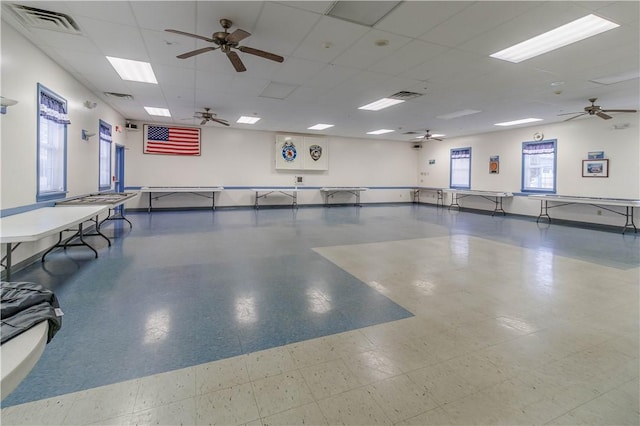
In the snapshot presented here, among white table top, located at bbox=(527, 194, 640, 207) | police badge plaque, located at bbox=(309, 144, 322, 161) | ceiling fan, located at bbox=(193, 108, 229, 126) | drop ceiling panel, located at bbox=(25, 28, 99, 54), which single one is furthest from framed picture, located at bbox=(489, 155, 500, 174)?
drop ceiling panel, located at bbox=(25, 28, 99, 54)

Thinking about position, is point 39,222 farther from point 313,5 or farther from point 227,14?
point 313,5

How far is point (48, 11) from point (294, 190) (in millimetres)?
8818

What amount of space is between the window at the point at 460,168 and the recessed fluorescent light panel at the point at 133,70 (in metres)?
11.2

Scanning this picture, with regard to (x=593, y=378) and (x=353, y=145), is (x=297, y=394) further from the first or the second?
(x=353, y=145)

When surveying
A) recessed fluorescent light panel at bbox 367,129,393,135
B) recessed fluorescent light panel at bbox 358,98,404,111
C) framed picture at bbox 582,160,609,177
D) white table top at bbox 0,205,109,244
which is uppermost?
recessed fluorescent light panel at bbox 367,129,393,135

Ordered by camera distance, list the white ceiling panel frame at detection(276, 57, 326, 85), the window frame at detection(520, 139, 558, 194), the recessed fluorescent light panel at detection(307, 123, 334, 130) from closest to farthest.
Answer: the white ceiling panel frame at detection(276, 57, 326, 85)
the window frame at detection(520, 139, 558, 194)
the recessed fluorescent light panel at detection(307, 123, 334, 130)

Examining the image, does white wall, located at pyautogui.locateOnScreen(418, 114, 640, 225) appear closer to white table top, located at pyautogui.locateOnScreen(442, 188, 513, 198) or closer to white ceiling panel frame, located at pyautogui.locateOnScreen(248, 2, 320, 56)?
white table top, located at pyautogui.locateOnScreen(442, 188, 513, 198)

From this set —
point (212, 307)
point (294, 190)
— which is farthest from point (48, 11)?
point (294, 190)

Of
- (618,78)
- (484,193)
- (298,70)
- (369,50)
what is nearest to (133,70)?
(298,70)

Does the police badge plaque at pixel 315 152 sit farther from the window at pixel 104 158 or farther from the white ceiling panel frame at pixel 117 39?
the white ceiling panel frame at pixel 117 39

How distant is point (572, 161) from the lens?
9250 millimetres

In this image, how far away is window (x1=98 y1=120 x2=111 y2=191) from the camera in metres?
7.57

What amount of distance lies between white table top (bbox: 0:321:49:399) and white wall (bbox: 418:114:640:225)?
443 inches

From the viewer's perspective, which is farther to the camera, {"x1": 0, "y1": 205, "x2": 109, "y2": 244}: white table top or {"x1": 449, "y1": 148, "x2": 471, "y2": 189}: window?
{"x1": 449, "y1": 148, "x2": 471, "y2": 189}: window
